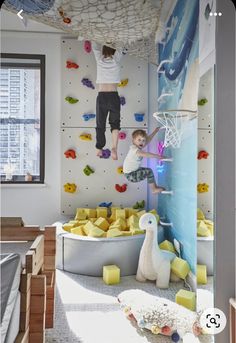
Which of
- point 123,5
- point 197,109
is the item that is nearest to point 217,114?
point 197,109

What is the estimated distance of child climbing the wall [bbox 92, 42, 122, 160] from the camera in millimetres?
1418

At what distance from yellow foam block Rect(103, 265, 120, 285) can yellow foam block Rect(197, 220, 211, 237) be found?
1.34ft

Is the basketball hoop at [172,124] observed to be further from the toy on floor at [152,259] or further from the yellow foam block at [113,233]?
the yellow foam block at [113,233]

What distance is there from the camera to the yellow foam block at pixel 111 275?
1.29 m

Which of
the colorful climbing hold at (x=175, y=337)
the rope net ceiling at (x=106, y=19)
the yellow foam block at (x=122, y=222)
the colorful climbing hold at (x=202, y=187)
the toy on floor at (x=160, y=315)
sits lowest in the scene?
the colorful climbing hold at (x=175, y=337)

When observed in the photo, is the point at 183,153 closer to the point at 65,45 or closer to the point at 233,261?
the point at 233,261

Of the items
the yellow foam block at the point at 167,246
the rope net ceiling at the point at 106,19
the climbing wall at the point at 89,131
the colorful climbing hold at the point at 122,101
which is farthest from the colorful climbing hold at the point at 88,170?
the rope net ceiling at the point at 106,19

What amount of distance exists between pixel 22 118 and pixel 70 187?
→ 37 cm

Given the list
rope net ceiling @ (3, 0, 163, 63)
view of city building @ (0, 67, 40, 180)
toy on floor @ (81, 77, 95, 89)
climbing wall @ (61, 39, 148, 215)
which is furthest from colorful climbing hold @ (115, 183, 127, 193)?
rope net ceiling @ (3, 0, 163, 63)

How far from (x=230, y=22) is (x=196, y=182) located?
0.53 m

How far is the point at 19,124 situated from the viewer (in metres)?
1.36

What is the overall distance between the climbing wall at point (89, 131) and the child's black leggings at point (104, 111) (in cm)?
2

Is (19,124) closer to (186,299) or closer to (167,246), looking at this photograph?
(167,246)

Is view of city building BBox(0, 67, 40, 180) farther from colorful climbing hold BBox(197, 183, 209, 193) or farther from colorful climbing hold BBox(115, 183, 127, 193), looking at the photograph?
colorful climbing hold BBox(197, 183, 209, 193)
